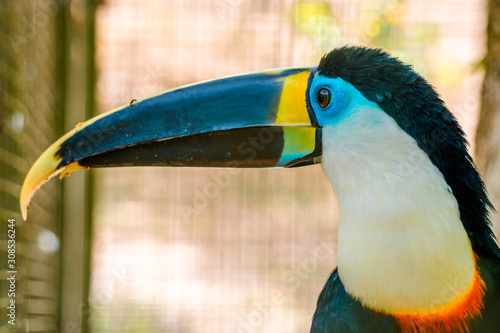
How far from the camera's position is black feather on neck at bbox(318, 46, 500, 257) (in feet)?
4.01

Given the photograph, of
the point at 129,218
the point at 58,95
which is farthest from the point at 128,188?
the point at 58,95

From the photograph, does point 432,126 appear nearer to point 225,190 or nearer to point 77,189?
point 225,190

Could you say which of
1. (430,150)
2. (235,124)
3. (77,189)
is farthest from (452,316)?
(77,189)

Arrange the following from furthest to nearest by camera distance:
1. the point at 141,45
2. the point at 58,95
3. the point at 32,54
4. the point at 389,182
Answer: the point at 141,45
the point at 58,95
the point at 32,54
the point at 389,182

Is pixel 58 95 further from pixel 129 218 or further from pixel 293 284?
pixel 293 284

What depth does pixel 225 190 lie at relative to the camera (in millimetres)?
3053

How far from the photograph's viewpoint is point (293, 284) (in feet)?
10.1

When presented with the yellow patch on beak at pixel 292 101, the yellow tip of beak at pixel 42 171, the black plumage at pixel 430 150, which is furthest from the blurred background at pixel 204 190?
the black plumage at pixel 430 150

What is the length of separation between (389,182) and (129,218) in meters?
2.11

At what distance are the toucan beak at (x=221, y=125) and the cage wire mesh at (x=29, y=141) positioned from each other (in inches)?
34.3

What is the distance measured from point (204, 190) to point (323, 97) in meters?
1.73

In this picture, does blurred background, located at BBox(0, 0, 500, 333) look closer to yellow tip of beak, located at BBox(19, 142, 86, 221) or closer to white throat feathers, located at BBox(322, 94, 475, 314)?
yellow tip of beak, located at BBox(19, 142, 86, 221)

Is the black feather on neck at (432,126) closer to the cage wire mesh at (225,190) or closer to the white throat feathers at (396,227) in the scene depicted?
the white throat feathers at (396,227)

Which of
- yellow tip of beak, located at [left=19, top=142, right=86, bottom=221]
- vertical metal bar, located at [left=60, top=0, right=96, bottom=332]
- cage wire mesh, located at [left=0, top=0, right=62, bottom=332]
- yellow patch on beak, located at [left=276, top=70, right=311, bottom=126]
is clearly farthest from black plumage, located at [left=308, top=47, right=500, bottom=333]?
vertical metal bar, located at [left=60, top=0, right=96, bottom=332]
